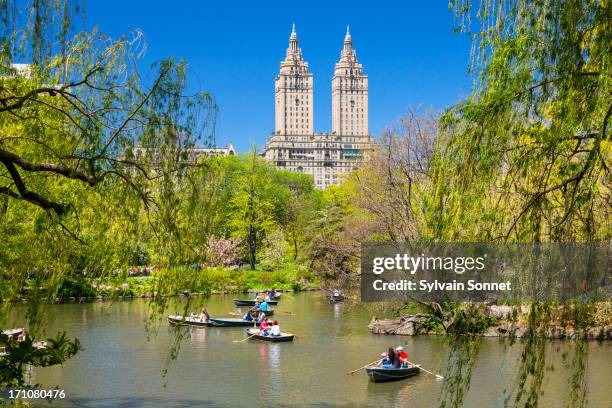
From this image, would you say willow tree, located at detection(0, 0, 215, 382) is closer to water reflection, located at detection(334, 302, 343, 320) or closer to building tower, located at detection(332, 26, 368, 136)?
water reflection, located at detection(334, 302, 343, 320)

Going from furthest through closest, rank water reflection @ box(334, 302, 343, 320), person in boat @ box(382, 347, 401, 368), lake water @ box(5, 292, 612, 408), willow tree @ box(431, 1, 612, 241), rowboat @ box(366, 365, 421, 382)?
water reflection @ box(334, 302, 343, 320) < person in boat @ box(382, 347, 401, 368) < rowboat @ box(366, 365, 421, 382) < lake water @ box(5, 292, 612, 408) < willow tree @ box(431, 1, 612, 241)

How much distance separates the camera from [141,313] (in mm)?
29438

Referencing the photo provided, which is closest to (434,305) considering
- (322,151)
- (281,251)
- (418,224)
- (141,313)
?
(418,224)

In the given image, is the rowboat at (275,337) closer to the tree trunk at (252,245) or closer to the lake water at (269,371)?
the lake water at (269,371)

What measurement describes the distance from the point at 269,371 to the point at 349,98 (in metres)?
128

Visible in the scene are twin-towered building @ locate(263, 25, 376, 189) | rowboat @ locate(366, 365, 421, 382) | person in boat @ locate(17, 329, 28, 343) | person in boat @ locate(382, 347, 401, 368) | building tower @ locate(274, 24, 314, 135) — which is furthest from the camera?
building tower @ locate(274, 24, 314, 135)

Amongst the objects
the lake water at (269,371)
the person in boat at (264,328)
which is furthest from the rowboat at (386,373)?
the person in boat at (264,328)

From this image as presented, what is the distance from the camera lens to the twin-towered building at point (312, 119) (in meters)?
131

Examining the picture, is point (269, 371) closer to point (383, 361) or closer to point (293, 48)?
point (383, 361)

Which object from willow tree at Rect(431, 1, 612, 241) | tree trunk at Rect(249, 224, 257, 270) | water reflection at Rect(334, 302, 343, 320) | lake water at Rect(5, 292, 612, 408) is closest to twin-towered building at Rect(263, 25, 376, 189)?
tree trunk at Rect(249, 224, 257, 270)

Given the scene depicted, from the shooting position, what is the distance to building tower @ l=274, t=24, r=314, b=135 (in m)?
139

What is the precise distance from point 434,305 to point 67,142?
16365mm

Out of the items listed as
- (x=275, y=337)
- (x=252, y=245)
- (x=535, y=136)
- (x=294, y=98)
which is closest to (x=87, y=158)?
(x=535, y=136)

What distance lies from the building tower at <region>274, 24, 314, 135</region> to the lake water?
114664 mm
